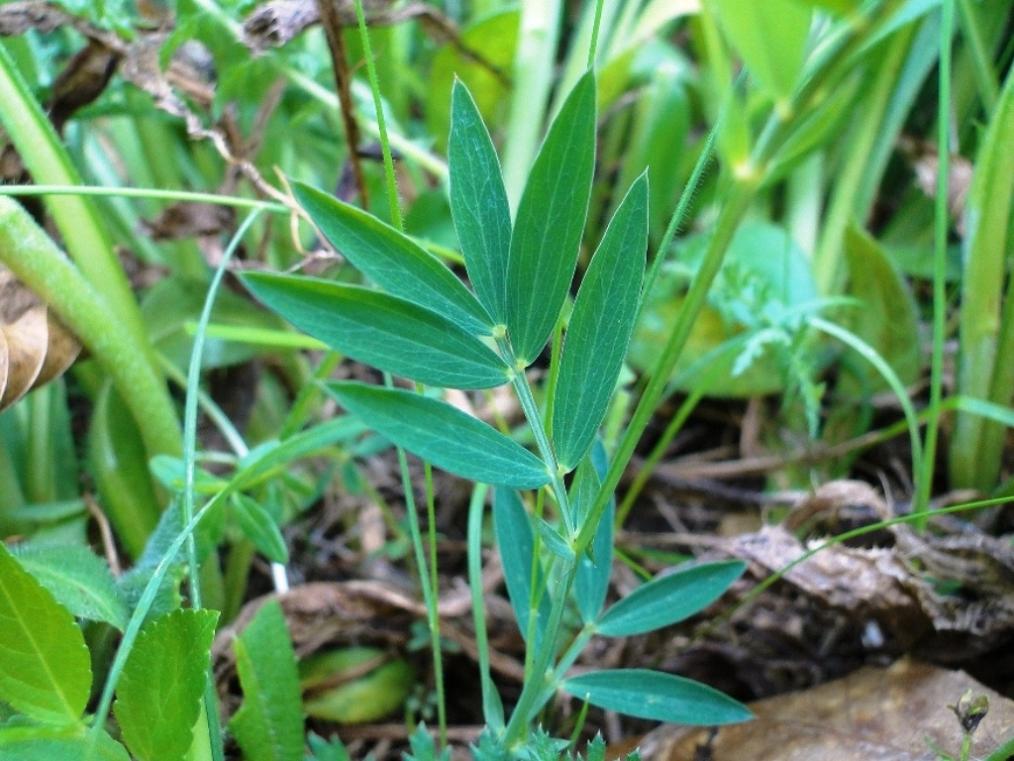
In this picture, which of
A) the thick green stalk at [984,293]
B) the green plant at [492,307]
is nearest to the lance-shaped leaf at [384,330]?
the green plant at [492,307]

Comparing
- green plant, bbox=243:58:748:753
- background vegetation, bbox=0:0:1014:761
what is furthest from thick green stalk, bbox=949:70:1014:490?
green plant, bbox=243:58:748:753

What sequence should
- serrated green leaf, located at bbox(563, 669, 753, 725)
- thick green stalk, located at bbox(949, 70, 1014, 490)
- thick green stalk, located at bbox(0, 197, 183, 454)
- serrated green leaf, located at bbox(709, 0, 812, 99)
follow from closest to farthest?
1. serrated green leaf, located at bbox(709, 0, 812, 99)
2. serrated green leaf, located at bbox(563, 669, 753, 725)
3. thick green stalk, located at bbox(0, 197, 183, 454)
4. thick green stalk, located at bbox(949, 70, 1014, 490)

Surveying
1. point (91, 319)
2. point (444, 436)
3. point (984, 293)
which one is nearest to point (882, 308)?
point (984, 293)

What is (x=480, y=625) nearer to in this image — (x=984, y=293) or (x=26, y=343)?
(x=26, y=343)

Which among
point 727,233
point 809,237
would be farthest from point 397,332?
point 809,237

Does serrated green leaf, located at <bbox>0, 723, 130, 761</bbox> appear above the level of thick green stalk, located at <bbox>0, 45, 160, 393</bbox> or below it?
below

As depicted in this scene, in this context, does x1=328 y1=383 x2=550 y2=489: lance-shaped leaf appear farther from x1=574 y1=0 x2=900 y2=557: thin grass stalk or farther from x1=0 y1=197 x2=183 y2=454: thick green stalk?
x1=0 y1=197 x2=183 y2=454: thick green stalk

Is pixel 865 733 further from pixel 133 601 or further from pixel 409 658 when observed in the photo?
pixel 133 601
